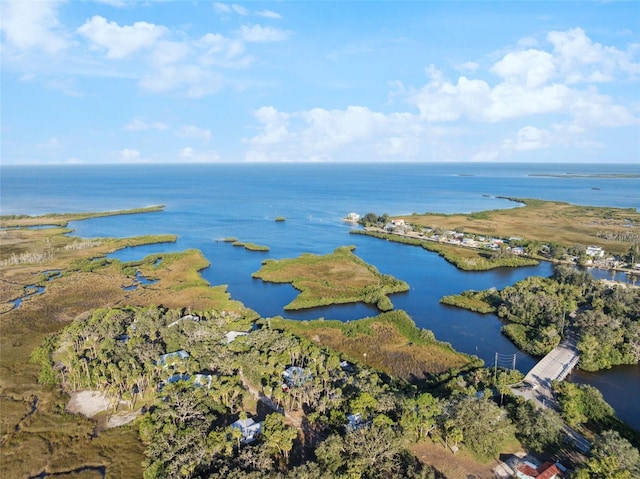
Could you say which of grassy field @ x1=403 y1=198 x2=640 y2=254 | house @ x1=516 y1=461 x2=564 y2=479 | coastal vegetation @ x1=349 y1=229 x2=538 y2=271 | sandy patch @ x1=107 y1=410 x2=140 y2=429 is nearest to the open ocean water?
coastal vegetation @ x1=349 y1=229 x2=538 y2=271

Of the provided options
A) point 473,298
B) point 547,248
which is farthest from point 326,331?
point 547,248

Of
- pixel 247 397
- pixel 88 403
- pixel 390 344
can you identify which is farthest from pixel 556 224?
pixel 88 403

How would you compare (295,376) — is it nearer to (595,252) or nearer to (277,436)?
(277,436)

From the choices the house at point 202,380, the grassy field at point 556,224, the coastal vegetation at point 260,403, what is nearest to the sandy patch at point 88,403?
the coastal vegetation at point 260,403

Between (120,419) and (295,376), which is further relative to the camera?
(295,376)

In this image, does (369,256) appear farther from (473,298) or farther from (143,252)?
(143,252)

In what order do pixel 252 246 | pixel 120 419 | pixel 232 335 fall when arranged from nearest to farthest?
pixel 120 419 < pixel 232 335 < pixel 252 246
